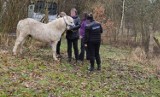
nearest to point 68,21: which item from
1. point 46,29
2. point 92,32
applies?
point 46,29

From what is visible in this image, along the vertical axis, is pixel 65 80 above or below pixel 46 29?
below

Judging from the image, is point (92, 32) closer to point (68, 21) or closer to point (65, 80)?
point (68, 21)

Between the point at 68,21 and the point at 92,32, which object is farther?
the point at 68,21

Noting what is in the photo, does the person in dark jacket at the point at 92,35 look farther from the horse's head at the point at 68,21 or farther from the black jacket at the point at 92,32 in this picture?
the horse's head at the point at 68,21

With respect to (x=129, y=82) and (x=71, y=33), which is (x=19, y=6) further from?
(x=129, y=82)

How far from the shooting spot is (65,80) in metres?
9.63

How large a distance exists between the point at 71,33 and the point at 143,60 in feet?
20.5

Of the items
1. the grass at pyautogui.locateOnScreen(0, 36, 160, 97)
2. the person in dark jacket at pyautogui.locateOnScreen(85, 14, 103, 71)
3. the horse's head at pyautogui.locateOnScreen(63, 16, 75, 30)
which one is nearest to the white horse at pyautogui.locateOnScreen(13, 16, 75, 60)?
the horse's head at pyautogui.locateOnScreen(63, 16, 75, 30)

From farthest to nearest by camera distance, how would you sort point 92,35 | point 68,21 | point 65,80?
1. point 68,21
2. point 92,35
3. point 65,80

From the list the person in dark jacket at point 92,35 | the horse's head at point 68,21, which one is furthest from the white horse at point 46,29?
the person in dark jacket at point 92,35

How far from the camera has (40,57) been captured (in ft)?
41.6

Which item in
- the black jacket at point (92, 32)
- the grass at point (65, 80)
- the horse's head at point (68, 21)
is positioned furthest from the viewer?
the horse's head at point (68, 21)

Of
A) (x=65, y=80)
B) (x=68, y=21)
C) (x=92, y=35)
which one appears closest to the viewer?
(x=65, y=80)

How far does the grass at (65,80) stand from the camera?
27.1 feet
